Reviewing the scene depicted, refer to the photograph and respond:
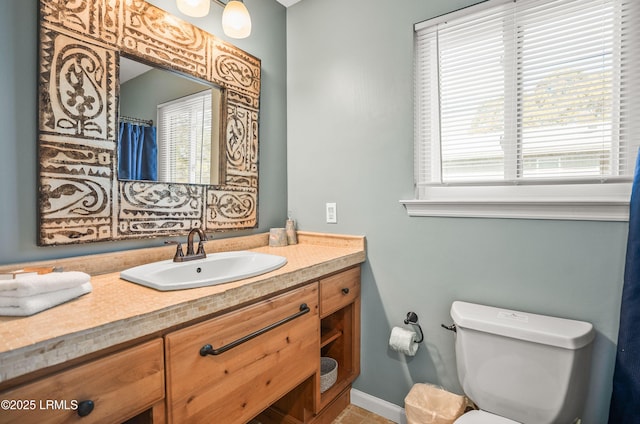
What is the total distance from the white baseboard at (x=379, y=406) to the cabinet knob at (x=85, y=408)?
147cm

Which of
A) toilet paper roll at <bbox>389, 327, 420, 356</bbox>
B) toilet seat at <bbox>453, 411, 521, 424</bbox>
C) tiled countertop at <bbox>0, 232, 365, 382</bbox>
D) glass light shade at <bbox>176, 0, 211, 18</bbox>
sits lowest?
toilet seat at <bbox>453, 411, 521, 424</bbox>

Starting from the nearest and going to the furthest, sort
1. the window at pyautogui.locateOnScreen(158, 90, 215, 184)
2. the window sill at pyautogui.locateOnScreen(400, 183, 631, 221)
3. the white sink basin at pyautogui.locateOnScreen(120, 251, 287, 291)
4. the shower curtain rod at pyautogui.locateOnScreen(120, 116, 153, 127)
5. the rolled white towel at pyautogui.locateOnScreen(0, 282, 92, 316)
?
the rolled white towel at pyautogui.locateOnScreen(0, 282, 92, 316), the white sink basin at pyautogui.locateOnScreen(120, 251, 287, 291), the window sill at pyautogui.locateOnScreen(400, 183, 631, 221), the shower curtain rod at pyautogui.locateOnScreen(120, 116, 153, 127), the window at pyautogui.locateOnScreen(158, 90, 215, 184)

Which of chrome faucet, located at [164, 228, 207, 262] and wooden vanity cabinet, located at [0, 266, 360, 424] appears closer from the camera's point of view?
wooden vanity cabinet, located at [0, 266, 360, 424]

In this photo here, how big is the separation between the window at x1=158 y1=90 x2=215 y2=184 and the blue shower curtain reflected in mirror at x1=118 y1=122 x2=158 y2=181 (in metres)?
0.03

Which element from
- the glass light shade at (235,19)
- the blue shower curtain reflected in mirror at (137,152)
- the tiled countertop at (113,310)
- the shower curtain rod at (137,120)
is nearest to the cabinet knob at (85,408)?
the tiled countertop at (113,310)

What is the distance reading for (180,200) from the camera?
157cm

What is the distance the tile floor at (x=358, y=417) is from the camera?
1.73 m

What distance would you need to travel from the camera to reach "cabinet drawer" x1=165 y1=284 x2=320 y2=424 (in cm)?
95

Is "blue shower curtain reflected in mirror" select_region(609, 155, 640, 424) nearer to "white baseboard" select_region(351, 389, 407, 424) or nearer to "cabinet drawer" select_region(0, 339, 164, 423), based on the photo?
"white baseboard" select_region(351, 389, 407, 424)

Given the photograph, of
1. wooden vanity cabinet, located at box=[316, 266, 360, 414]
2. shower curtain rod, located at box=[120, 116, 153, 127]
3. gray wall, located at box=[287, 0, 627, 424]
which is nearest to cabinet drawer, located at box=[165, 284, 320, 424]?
→ wooden vanity cabinet, located at box=[316, 266, 360, 414]

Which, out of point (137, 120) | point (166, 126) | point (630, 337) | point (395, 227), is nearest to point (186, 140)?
point (166, 126)

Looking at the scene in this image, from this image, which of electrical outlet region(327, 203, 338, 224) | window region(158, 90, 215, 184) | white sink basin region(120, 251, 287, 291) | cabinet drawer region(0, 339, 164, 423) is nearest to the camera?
cabinet drawer region(0, 339, 164, 423)

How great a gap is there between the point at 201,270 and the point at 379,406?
1233 millimetres

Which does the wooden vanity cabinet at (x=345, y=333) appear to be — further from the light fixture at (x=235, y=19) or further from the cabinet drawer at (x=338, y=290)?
the light fixture at (x=235, y=19)
